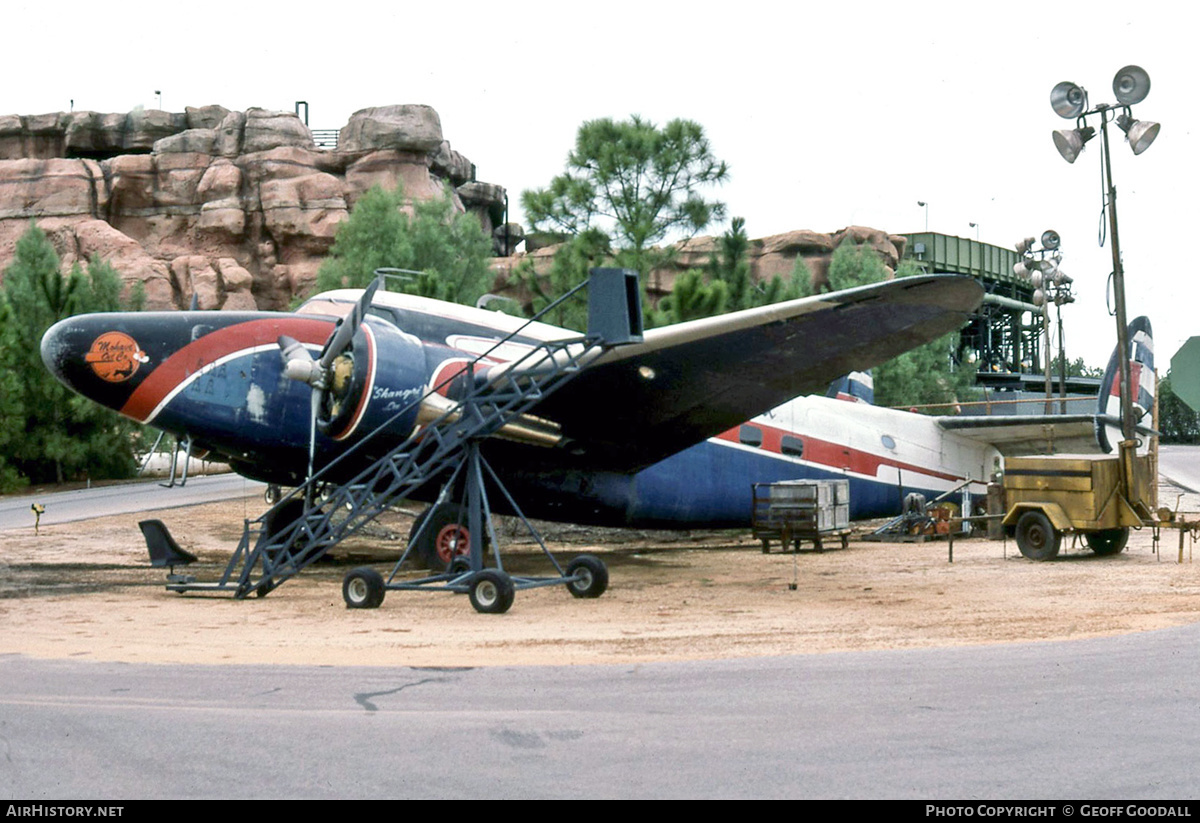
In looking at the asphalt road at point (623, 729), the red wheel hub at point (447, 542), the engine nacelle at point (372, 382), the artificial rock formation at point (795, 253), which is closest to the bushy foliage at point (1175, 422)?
the artificial rock formation at point (795, 253)

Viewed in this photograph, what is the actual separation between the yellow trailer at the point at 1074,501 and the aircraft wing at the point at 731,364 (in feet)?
13.5

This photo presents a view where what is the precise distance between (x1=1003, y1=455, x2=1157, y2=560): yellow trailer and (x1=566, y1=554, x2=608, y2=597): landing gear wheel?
7059 millimetres

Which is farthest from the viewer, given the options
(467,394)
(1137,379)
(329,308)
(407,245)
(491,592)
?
(407,245)

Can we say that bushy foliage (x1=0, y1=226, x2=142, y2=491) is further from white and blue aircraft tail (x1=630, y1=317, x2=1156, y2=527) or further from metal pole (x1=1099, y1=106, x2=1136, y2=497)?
metal pole (x1=1099, y1=106, x2=1136, y2=497)

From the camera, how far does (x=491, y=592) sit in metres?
11.7

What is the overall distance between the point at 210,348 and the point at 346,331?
3137mm

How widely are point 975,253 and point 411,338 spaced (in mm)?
63168

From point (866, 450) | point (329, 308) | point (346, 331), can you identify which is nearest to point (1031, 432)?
point (866, 450)

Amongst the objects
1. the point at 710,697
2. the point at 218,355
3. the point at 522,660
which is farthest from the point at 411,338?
the point at 710,697

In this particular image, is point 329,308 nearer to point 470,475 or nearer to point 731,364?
point 470,475

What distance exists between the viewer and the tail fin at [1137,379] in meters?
19.1

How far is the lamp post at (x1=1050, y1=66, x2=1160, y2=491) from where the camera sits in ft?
62.5

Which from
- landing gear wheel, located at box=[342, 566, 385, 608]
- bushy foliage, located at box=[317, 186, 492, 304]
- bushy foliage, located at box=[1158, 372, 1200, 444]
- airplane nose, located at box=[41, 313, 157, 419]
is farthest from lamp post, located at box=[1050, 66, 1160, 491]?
bushy foliage, located at box=[1158, 372, 1200, 444]
